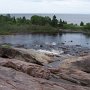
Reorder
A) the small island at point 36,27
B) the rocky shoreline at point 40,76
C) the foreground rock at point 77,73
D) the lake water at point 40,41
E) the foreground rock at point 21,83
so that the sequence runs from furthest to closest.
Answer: the small island at point 36,27 < the lake water at point 40,41 < the foreground rock at point 77,73 < the rocky shoreline at point 40,76 < the foreground rock at point 21,83

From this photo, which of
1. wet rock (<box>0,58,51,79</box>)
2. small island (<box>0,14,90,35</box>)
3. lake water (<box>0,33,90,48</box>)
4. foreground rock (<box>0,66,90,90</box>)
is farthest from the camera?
small island (<box>0,14,90,35</box>)

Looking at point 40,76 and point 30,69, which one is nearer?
point 40,76

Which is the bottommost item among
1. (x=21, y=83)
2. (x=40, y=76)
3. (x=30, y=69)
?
(x=40, y=76)

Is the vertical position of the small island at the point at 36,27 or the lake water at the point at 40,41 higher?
the small island at the point at 36,27

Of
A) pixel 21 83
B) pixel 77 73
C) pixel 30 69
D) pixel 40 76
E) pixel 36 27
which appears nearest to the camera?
pixel 21 83

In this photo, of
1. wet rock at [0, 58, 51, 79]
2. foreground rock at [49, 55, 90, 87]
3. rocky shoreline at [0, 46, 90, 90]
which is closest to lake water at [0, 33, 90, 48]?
foreground rock at [49, 55, 90, 87]

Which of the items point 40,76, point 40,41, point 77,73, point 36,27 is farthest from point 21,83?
point 36,27

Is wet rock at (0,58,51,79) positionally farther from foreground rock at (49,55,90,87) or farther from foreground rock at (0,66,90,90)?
foreground rock at (0,66,90,90)

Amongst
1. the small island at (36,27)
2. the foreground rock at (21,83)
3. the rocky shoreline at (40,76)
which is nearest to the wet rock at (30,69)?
the rocky shoreline at (40,76)

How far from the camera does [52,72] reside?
22172mm

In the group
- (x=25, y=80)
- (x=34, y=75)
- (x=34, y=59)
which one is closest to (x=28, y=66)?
(x=34, y=75)

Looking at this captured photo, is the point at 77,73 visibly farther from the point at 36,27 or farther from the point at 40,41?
the point at 36,27

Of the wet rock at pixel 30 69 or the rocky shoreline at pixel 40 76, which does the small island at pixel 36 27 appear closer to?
the rocky shoreline at pixel 40 76

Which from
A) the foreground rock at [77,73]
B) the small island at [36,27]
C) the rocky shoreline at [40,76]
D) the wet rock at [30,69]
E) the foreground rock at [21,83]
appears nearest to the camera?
the foreground rock at [21,83]
